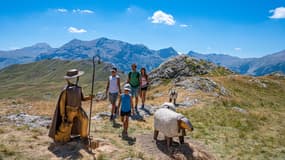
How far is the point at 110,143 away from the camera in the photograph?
12.2 m

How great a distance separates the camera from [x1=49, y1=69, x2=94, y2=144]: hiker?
11.3 m

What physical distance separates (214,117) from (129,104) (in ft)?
30.2

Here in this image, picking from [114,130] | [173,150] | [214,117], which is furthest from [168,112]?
[214,117]

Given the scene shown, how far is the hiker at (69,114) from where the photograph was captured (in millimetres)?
11258

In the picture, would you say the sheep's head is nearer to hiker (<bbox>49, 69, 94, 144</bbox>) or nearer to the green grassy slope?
the green grassy slope

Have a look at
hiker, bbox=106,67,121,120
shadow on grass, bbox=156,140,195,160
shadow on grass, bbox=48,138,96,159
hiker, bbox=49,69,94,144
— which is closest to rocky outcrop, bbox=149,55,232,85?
hiker, bbox=106,67,121,120

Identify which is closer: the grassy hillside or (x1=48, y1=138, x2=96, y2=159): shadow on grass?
(x1=48, y1=138, x2=96, y2=159): shadow on grass

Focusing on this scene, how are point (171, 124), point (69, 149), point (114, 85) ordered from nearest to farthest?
point (69, 149) → point (171, 124) → point (114, 85)

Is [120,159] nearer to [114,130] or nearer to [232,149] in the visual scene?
[114,130]

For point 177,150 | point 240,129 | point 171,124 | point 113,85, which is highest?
point 113,85

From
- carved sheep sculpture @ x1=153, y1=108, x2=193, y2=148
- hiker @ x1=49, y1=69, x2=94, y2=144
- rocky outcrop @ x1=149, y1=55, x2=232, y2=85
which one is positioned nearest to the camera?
hiker @ x1=49, y1=69, x2=94, y2=144

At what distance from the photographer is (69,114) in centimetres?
1133

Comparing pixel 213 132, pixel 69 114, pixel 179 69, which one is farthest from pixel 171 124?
pixel 179 69

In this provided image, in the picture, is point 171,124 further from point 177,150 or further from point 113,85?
point 113,85
